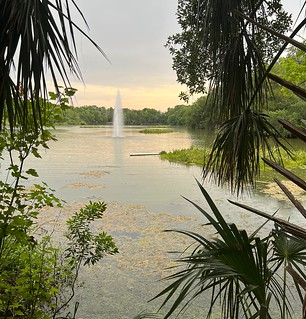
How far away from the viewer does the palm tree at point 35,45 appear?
2.21 feet

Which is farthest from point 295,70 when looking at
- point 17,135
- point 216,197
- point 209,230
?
point 17,135

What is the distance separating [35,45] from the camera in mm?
697

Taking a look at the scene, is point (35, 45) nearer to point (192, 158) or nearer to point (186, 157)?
point (192, 158)

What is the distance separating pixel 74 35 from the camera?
775 mm

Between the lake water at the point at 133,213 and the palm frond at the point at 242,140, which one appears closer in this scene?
the palm frond at the point at 242,140

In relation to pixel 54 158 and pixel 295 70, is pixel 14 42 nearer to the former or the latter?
pixel 295 70

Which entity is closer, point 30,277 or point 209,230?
point 30,277

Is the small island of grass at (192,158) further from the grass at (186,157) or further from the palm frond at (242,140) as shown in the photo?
the palm frond at (242,140)

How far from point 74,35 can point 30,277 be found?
1.22 meters

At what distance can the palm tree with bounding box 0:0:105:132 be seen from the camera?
673 mm

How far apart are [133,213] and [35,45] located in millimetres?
4718

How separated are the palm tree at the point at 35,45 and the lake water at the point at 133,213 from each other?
7.22 feet

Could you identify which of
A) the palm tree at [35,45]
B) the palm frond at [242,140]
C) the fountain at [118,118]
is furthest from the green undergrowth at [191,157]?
the fountain at [118,118]

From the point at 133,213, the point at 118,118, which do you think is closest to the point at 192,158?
the point at 133,213
